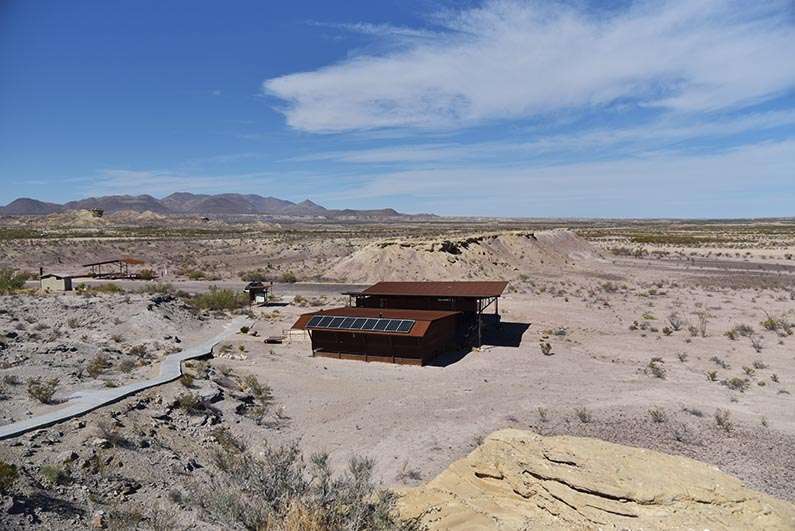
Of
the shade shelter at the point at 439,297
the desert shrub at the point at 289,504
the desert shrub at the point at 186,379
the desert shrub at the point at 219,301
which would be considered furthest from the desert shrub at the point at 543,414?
the desert shrub at the point at 219,301

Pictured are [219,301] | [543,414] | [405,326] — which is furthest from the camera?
[219,301]

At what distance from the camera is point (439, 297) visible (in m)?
28.4

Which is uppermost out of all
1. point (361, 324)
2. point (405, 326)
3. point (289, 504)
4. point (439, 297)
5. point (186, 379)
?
point (439, 297)

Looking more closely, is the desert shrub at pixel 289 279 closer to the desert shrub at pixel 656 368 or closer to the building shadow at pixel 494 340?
the building shadow at pixel 494 340

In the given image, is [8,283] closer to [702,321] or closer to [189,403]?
[189,403]

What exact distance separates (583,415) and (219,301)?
90.3ft

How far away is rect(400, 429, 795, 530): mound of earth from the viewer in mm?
9383

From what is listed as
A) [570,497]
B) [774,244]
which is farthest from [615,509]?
[774,244]

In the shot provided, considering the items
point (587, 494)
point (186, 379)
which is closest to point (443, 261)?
point (186, 379)

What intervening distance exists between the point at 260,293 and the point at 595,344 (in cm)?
2303

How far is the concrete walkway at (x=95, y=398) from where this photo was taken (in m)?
12.2

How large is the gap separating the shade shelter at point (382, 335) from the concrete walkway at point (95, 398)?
5129mm

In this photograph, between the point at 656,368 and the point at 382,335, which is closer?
the point at 656,368

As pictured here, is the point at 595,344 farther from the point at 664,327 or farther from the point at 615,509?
the point at 615,509
